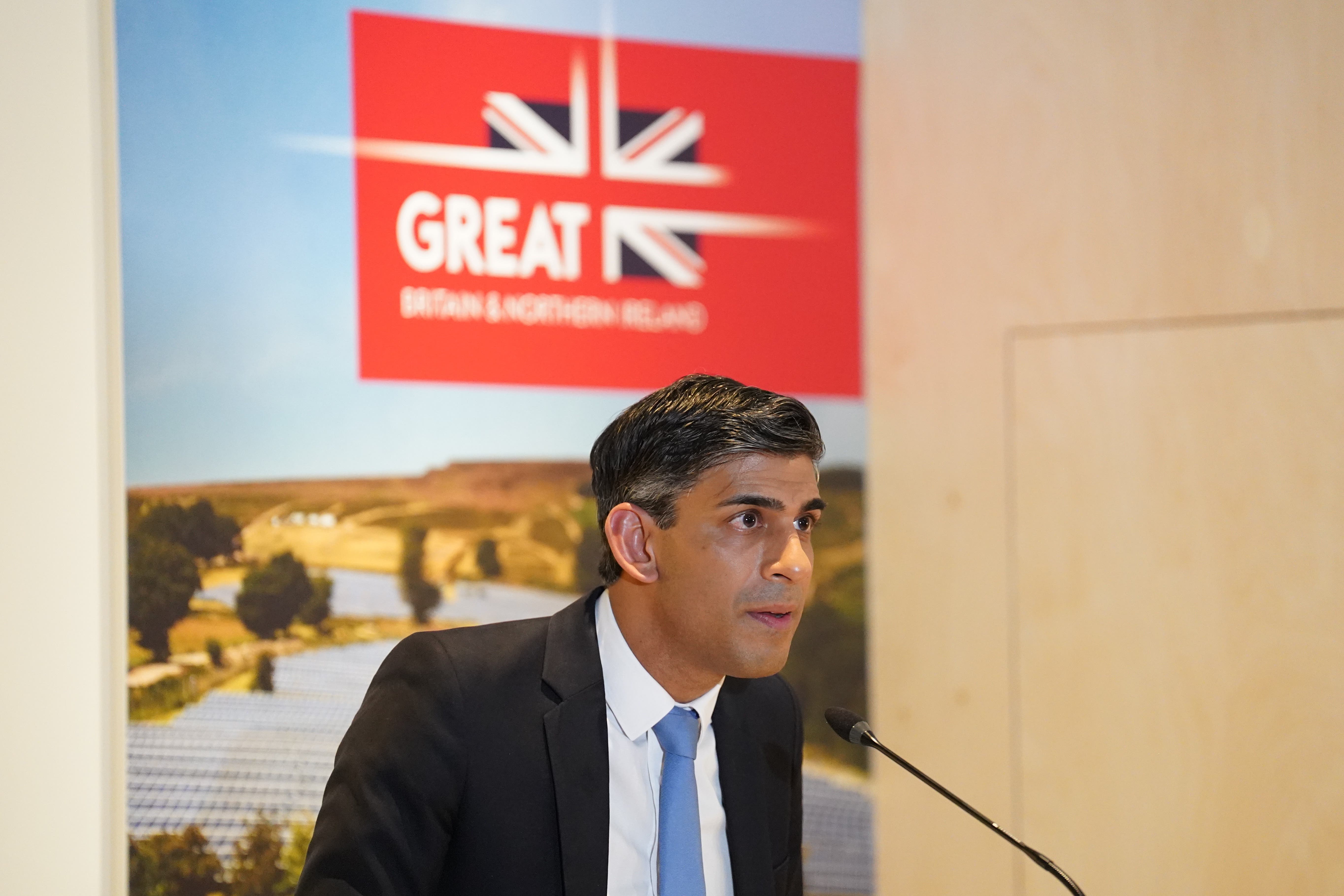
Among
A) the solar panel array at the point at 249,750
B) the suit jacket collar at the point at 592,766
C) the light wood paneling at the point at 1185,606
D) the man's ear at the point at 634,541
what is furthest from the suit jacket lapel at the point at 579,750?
the light wood paneling at the point at 1185,606

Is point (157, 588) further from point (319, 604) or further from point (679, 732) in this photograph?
point (679, 732)

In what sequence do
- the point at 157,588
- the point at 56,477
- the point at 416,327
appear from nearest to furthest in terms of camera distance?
the point at 56,477
the point at 157,588
the point at 416,327

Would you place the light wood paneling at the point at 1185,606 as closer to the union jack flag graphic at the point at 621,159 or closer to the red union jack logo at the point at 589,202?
the red union jack logo at the point at 589,202

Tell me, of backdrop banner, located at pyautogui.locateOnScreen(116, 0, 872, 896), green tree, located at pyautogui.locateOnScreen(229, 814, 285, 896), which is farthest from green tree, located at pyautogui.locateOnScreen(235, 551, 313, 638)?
green tree, located at pyautogui.locateOnScreen(229, 814, 285, 896)

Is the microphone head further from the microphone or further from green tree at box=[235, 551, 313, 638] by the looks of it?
green tree at box=[235, 551, 313, 638]

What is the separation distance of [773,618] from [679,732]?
0.24m

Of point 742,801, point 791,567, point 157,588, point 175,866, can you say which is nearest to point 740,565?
point 791,567

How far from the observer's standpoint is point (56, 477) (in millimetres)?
2441

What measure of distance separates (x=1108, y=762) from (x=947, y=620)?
1.69 feet

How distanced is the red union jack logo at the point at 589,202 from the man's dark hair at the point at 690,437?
1066mm

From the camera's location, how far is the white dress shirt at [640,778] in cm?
177

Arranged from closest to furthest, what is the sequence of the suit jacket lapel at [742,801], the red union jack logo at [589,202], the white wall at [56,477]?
the suit jacket lapel at [742,801] → the white wall at [56,477] → the red union jack logo at [589,202]

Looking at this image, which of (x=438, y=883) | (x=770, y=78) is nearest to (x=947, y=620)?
(x=770, y=78)

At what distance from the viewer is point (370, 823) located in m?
1.61
